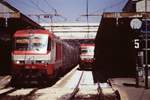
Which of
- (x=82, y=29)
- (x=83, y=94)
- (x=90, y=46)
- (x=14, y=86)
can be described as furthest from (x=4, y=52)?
(x=82, y=29)

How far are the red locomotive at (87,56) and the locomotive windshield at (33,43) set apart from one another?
21.1 meters

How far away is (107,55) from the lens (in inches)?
2170

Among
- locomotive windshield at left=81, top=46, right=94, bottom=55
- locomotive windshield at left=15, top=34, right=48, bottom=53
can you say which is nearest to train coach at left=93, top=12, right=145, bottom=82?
locomotive windshield at left=81, top=46, right=94, bottom=55

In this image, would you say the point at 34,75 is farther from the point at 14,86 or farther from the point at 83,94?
the point at 83,94

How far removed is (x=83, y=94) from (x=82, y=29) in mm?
62699

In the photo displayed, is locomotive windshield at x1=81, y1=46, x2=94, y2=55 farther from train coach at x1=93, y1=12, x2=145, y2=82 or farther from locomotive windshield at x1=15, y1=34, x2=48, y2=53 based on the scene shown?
locomotive windshield at x1=15, y1=34, x2=48, y2=53

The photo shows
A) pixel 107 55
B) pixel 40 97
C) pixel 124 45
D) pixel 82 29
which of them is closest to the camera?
pixel 40 97

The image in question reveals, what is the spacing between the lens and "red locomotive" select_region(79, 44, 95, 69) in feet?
143

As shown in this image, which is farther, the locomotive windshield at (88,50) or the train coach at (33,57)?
the locomotive windshield at (88,50)

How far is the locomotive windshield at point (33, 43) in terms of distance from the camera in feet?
73.3

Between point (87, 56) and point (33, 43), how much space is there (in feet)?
70.6

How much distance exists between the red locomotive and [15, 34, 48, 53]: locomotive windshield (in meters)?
21.1

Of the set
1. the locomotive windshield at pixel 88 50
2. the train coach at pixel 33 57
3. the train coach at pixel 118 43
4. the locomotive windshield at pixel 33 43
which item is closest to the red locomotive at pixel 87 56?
the locomotive windshield at pixel 88 50

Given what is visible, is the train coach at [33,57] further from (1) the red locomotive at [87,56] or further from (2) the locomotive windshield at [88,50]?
(2) the locomotive windshield at [88,50]
